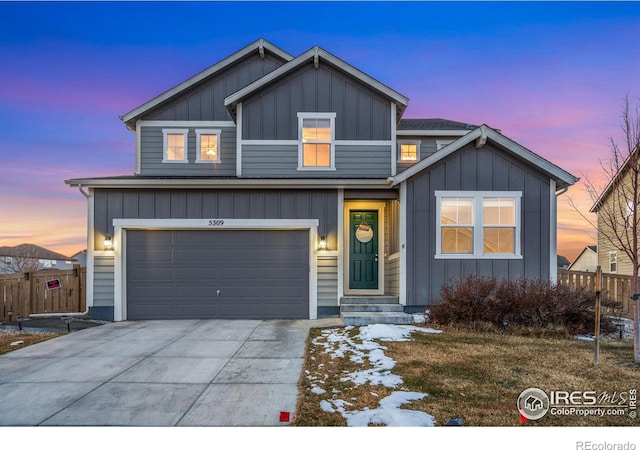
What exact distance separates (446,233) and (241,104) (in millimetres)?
6466

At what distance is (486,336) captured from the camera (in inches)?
314

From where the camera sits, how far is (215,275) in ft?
35.1

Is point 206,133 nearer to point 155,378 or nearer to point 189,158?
point 189,158

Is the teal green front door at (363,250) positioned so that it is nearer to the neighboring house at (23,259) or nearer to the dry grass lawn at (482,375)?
the dry grass lawn at (482,375)

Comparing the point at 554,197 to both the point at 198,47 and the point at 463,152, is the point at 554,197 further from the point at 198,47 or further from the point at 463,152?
the point at 198,47

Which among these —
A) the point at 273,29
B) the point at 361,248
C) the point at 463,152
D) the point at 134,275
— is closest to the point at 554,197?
the point at 463,152

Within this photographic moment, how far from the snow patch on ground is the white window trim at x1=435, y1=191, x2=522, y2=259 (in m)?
2.34

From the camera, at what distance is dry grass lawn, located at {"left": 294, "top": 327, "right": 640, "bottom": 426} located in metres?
4.29

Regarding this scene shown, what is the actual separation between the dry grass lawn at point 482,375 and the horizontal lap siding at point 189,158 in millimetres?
6911

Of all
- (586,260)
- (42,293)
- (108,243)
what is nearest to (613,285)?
(108,243)

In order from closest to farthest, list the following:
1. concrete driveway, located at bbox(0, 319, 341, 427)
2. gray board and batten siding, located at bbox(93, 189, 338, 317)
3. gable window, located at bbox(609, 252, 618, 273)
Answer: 1. concrete driveway, located at bbox(0, 319, 341, 427)
2. gray board and batten siding, located at bbox(93, 189, 338, 317)
3. gable window, located at bbox(609, 252, 618, 273)

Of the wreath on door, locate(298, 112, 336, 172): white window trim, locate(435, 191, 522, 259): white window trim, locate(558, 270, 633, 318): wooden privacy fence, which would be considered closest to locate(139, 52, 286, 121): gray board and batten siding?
locate(298, 112, 336, 172): white window trim

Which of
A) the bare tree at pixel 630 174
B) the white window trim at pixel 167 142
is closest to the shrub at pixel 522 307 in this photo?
the bare tree at pixel 630 174

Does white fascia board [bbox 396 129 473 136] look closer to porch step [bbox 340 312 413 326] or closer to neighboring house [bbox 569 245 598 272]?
porch step [bbox 340 312 413 326]
